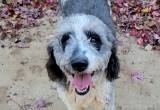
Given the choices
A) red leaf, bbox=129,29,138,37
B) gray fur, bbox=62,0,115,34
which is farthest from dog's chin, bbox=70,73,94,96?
red leaf, bbox=129,29,138,37

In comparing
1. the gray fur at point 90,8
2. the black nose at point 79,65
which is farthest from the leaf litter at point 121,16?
the black nose at point 79,65

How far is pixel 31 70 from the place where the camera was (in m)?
6.17

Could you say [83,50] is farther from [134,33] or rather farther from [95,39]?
[134,33]

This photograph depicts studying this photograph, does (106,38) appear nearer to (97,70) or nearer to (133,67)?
(97,70)

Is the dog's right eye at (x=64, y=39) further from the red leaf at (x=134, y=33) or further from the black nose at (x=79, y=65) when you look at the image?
the red leaf at (x=134, y=33)

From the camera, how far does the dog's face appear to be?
13.3 feet

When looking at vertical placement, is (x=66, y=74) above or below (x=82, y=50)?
below

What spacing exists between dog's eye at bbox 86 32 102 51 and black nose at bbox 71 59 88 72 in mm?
302

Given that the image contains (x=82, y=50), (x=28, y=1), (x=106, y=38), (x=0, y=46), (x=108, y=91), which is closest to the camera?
(x=82, y=50)

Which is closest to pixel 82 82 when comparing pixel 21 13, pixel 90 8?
pixel 90 8

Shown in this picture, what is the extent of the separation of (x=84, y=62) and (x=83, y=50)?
0.48ft

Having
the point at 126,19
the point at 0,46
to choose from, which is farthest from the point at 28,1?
the point at 126,19

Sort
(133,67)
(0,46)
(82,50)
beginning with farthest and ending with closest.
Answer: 1. (0,46)
2. (133,67)
3. (82,50)

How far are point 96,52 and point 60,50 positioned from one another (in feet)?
1.29
